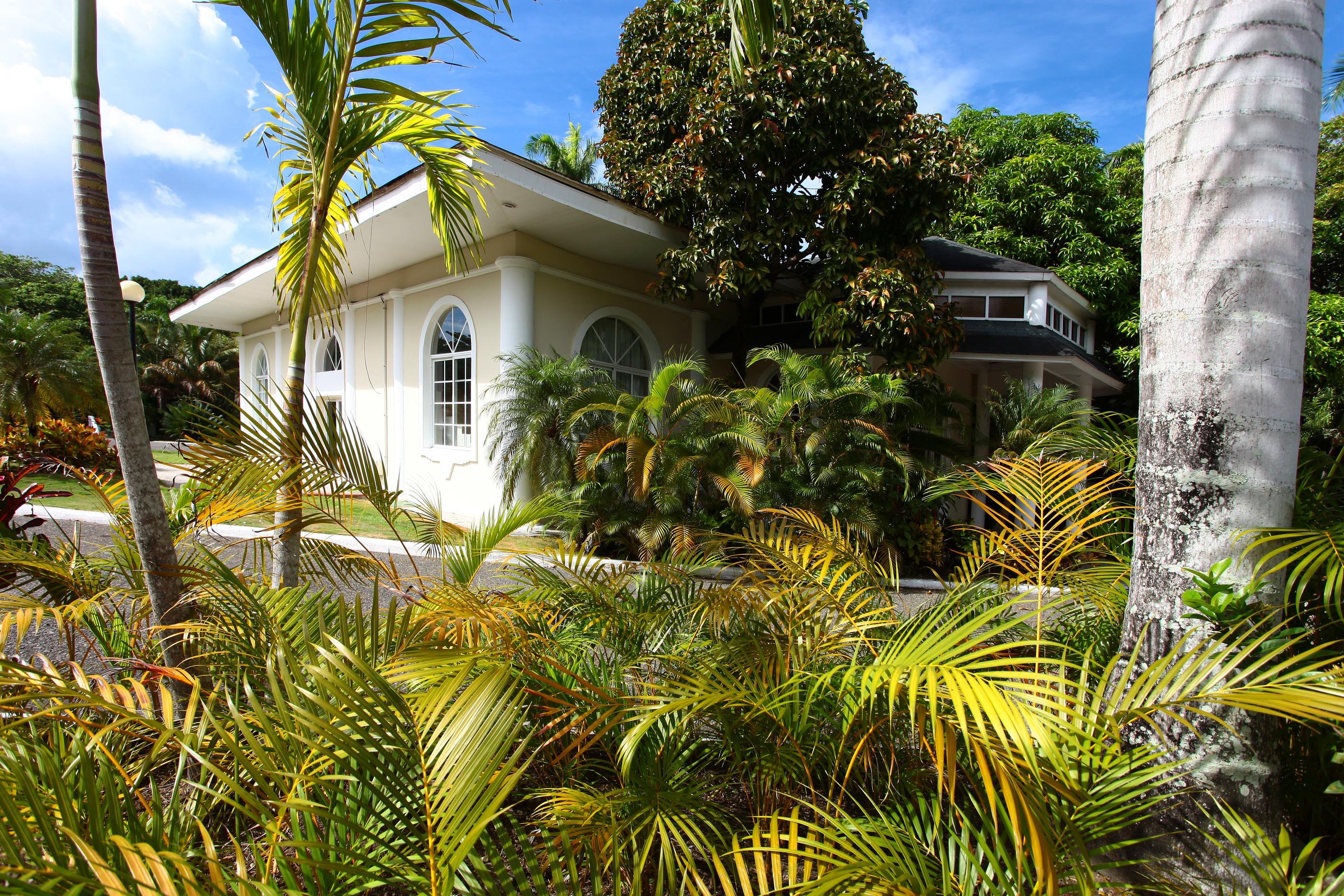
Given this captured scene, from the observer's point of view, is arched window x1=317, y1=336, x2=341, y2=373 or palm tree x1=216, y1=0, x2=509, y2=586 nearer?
palm tree x1=216, y1=0, x2=509, y2=586

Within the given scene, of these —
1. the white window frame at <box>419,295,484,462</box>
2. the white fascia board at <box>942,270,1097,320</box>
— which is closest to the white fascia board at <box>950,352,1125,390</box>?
the white fascia board at <box>942,270,1097,320</box>

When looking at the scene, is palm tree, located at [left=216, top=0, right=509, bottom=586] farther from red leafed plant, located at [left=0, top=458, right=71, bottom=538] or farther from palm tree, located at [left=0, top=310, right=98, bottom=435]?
palm tree, located at [left=0, top=310, right=98, bottom=435]

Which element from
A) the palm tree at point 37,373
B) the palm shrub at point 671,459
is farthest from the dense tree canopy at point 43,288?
the palm shrub at point 671,459

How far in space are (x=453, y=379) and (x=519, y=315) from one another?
2.06 meters

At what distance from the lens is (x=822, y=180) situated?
8.77 meters

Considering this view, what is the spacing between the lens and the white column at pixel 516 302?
895 centimetres

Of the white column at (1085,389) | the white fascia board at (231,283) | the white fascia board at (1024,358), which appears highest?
A: the white fascia board at (231,283)

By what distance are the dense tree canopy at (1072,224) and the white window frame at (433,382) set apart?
11489 millimetres

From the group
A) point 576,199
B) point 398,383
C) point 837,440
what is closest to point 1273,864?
point 837,440

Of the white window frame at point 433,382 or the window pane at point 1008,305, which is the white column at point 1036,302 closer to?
the window pane at point 1008,305

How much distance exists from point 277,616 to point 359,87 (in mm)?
1989

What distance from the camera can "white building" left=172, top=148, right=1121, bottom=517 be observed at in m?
8.57

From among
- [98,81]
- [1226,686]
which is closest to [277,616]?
[98,81]

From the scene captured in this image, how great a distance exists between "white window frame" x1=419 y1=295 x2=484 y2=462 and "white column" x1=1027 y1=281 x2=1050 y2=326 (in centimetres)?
825
